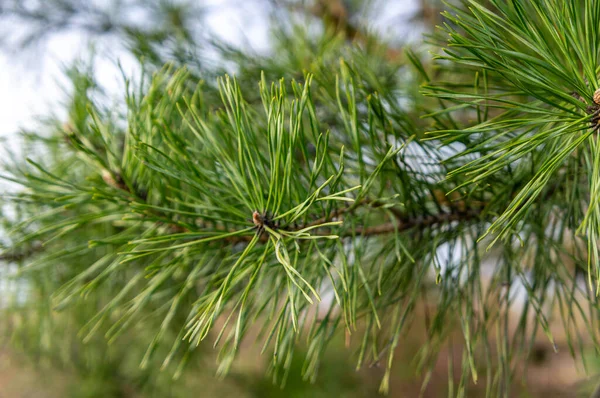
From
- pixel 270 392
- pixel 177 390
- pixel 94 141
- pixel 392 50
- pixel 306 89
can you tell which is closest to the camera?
pixel 306 89

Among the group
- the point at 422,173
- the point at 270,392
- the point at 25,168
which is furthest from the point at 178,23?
the point at 270,392

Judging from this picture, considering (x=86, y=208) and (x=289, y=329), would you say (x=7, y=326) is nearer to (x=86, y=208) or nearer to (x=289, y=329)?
(x=86, y=208)

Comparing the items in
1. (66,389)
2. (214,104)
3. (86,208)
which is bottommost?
(66,389)

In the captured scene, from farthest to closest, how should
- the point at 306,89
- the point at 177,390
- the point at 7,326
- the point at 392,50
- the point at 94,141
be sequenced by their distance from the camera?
the point at 177,390, the point at 392,50, the point at 7,326, the point at 94,141, the point at 306,89

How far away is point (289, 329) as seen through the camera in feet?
0.97

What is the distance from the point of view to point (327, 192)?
1.10 ft

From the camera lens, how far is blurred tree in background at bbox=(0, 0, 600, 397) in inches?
8.0

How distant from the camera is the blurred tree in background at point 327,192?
204 mm

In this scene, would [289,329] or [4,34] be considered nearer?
[289,329]

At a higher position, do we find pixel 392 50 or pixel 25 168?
pixel 392 50

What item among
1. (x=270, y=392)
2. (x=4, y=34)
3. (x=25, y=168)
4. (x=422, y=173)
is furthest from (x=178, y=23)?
(x=270, y=392)

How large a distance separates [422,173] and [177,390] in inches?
29.5

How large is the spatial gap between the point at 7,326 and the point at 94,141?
291 mm

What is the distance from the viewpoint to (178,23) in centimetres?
74
